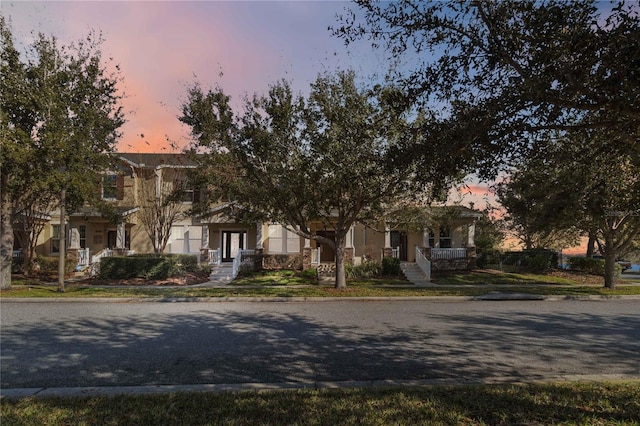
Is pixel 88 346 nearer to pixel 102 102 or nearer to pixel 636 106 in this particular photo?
pixel 636 106

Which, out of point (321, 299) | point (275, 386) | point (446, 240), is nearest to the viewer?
point (275, 386)

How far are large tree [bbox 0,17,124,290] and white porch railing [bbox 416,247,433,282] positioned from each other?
1683 centimetres

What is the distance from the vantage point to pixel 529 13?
15.4 feet

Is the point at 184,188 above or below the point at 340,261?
above

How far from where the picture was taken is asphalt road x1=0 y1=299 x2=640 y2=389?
5.85 m

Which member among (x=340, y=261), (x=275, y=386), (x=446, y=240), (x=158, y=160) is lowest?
(x=275, y=386)

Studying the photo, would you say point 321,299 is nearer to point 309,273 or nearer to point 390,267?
point 309,273

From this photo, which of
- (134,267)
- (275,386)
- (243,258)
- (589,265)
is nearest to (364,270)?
(243,258)

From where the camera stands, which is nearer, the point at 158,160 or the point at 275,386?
the point at 275,386

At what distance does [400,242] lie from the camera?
2731 cm

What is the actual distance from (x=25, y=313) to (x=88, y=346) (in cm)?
578

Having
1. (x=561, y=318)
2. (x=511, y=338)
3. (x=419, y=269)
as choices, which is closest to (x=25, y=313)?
(x=511, y=338)

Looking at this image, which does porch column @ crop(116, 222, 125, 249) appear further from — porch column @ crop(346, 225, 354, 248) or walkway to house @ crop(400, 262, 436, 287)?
walkway to house @ crop(400, 262, 436, 287)

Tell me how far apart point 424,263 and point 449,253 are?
9.17 feet
